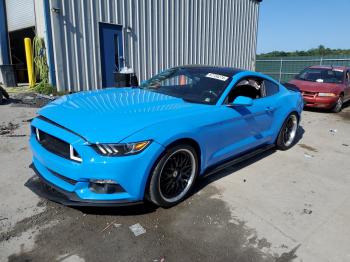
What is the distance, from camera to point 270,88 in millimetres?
4961

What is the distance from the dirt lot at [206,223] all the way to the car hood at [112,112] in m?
0.89

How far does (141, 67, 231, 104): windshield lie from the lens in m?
3.87

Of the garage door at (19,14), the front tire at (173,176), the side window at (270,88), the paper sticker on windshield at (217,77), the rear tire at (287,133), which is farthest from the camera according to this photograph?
the garage door at (19,14)

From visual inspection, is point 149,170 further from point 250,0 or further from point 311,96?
point 250,0

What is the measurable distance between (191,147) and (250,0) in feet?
49.7

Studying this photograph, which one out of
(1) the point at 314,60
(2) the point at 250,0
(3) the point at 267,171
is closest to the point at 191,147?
(3) the point at 267,171

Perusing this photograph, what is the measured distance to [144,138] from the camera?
274 centimetres

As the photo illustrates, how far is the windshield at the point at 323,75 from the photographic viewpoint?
1018cm

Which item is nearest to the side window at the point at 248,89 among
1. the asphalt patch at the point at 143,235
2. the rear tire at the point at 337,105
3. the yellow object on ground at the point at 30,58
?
the asphalt patch at the point at 143,235

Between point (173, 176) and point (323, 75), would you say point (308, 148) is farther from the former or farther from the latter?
point (323, 75)

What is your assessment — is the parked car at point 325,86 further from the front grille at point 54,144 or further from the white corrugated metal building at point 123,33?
the front grille at point 54,144

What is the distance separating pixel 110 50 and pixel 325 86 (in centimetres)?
735

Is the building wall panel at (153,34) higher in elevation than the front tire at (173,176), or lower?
higher

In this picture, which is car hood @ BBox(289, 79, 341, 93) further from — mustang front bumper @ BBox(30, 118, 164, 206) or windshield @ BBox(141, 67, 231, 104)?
mustang front bumper @ BBox(30, 118, 164, 206)
